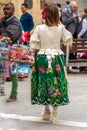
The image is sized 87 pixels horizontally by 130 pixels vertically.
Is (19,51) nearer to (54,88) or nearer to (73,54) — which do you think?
(54,88)

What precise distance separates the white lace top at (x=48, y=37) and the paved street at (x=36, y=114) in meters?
1.13

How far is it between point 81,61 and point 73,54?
16.7 inches

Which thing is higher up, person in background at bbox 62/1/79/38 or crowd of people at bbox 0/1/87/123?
crowd of people at bbox 0/1/87/123

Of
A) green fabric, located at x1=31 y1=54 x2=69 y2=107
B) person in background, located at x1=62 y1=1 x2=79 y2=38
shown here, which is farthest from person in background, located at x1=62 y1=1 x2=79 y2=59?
green fabric, located at x1=31 y1=54 x2=69 y2=107

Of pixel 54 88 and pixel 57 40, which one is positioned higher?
pixel 57 40

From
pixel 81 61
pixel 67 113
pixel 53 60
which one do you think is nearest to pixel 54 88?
pixel 53 60

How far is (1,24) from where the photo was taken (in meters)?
9.76

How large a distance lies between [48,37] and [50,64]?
15.7 inches

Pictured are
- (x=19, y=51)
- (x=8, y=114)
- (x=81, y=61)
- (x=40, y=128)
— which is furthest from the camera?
(x=81, y=61)

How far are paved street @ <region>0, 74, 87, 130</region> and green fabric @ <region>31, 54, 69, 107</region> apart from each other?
35 centimetres

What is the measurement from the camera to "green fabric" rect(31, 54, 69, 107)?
790cm

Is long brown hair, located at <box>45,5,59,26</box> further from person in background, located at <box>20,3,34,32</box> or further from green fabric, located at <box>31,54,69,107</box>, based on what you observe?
person in background, located at <box>20,3,34,32</box>

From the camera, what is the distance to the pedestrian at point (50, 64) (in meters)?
7.90

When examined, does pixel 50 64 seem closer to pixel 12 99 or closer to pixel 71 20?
pixel 12 99
